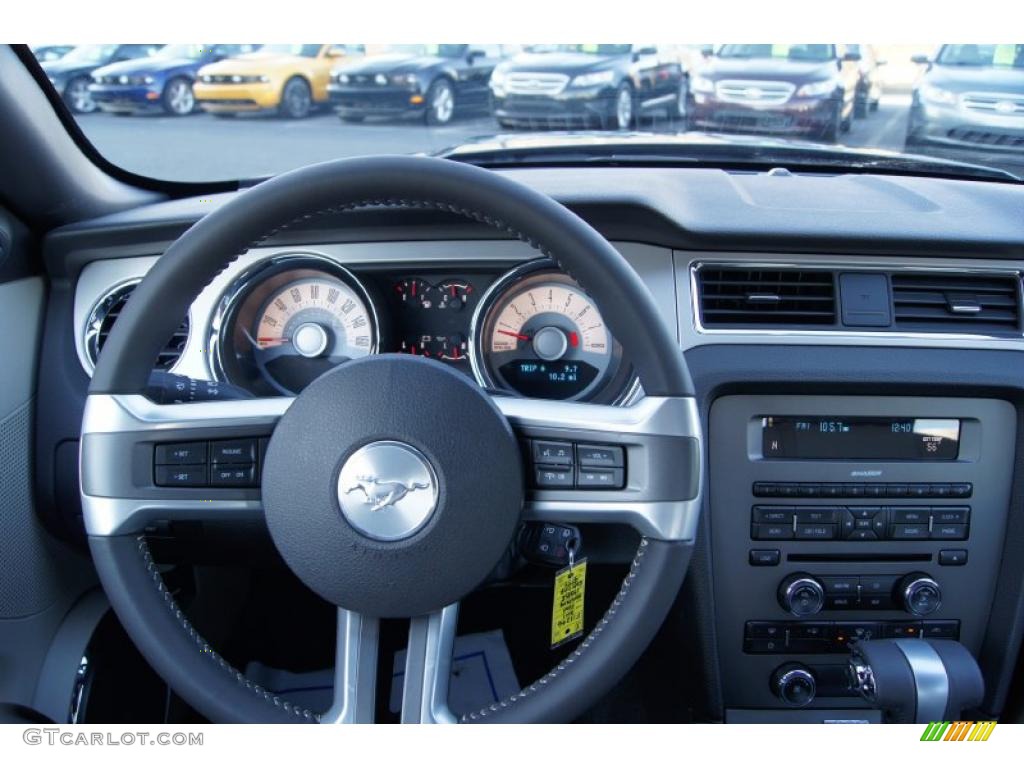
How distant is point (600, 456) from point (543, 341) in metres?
0.67

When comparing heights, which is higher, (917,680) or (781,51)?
(781,51)

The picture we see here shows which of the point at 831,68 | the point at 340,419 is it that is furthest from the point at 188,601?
the point at 831,68

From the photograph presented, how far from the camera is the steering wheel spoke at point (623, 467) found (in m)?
1.46

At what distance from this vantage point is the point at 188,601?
256 centimetres

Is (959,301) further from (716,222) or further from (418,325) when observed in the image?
(418,325)

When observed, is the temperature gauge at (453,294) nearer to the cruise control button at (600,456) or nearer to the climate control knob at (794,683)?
the cruise control button at (600,456)

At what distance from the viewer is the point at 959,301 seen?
213 cm

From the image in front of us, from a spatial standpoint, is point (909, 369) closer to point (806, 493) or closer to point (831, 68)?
point (806, 493)

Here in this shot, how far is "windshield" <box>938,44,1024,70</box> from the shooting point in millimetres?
2299

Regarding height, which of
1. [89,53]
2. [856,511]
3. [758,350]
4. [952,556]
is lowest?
[952,556]

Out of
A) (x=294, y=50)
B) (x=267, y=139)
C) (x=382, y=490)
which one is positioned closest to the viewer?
(x=382, y=490)

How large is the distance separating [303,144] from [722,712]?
2099mm
